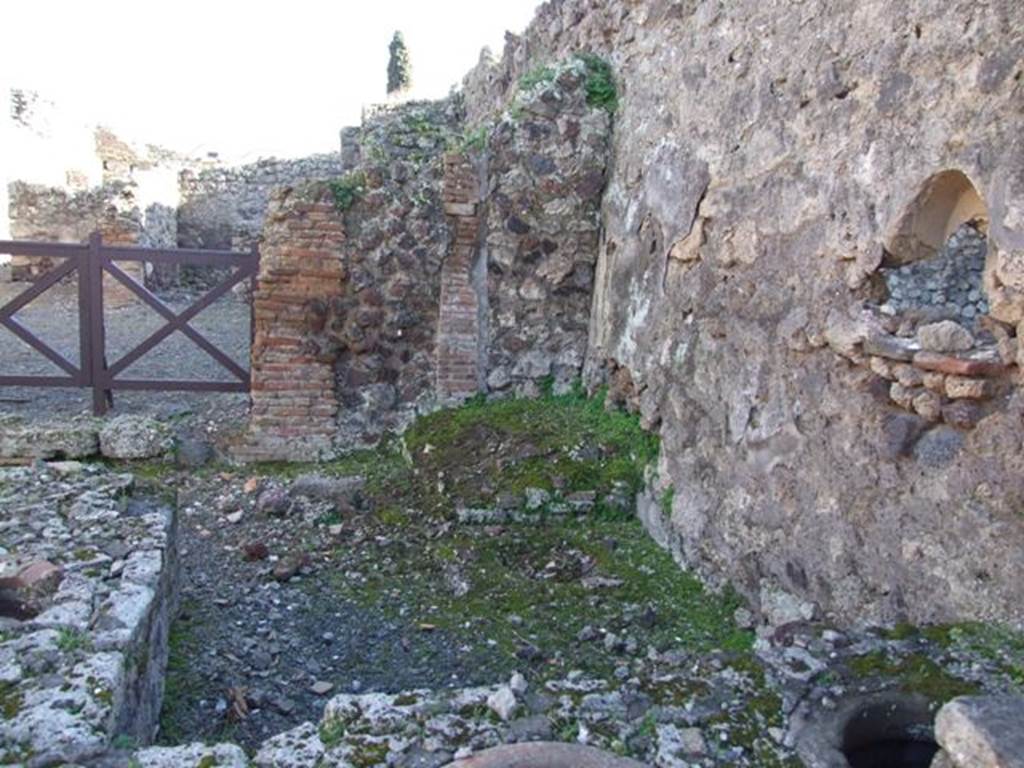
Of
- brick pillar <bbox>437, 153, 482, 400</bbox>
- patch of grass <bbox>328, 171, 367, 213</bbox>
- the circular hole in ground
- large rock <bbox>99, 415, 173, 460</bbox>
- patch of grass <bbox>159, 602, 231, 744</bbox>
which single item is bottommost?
patch of grass <bbox>159, 602, 231, 744</bbox>

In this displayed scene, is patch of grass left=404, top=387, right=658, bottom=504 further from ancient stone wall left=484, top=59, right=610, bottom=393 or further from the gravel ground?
the gravel ground

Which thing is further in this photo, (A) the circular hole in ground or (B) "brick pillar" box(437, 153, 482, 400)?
(B) "brick pillar" box(437, 153, 482, 400)

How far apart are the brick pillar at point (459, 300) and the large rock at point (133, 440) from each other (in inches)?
74.6

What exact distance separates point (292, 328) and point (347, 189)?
1035 millimetres

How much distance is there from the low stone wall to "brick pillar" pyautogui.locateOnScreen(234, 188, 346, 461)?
178 cm

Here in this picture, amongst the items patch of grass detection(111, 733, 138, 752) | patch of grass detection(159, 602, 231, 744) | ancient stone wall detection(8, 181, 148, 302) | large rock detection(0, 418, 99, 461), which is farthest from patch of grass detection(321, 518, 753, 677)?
ancient stone wall detection(8, 181, 148, 302)

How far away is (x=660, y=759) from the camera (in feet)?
7.31

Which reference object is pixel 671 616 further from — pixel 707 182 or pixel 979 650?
pixel 707 182

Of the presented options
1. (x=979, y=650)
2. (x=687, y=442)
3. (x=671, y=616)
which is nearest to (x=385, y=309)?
(x=687, y=442)

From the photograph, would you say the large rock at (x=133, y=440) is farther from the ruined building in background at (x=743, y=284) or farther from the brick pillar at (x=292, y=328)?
the ruined building in background at (x=743, y=284)

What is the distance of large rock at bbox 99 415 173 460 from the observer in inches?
233

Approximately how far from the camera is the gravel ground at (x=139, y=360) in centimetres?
663

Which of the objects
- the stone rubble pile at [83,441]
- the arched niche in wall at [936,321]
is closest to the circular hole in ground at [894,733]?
the arched niche in wall at [936,321]

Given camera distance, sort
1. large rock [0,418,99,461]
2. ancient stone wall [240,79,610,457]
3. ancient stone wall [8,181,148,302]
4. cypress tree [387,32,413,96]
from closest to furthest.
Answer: large rock [0,418,99,461], ancient stone wall [240,79,610,457], ancient stone wall [8,181,148,302], cypress tree [387,32,413,96]
